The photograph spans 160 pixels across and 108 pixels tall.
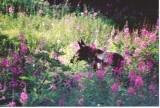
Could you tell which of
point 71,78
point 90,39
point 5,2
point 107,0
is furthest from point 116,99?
point 107,0

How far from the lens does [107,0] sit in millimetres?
10750

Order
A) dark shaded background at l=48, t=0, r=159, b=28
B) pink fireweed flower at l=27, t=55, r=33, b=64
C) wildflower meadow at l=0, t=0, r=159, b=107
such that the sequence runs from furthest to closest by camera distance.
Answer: dark shaded background at l=48, t=0, r=159, b=28, pink fireweed flower at l=27, t=55, r=33, b=64, wildflower meadow at l=0, t=0, r=159, b=107

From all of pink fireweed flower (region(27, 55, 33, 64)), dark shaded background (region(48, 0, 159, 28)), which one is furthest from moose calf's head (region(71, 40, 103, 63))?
dark shaded background (region(48, 0, 159, 28))

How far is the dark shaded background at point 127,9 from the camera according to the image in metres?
9.71

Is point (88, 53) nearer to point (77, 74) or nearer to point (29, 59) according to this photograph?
point (77, 74)

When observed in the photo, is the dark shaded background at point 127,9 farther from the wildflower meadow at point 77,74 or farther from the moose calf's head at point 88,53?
the moose calf's head at point 88,53

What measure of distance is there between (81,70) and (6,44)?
131 centimetres

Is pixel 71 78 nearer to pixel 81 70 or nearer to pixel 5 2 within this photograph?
pixel 81 70

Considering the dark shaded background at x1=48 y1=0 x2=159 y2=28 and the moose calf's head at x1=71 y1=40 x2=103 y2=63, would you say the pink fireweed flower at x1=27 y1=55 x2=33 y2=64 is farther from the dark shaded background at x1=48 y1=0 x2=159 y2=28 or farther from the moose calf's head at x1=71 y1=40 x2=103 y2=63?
the dark shaded background at x1=48 y1=0 x2=159 y2=28

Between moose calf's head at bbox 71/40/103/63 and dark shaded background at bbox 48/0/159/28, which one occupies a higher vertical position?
dark shaded background at bbox 48/0/159/28

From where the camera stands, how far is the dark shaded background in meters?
9.71

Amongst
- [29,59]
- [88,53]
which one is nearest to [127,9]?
[88,53]

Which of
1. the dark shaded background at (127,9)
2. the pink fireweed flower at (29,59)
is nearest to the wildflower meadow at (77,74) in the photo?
the pink fireweed flower at (29,59)

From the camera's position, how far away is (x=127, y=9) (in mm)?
10234
